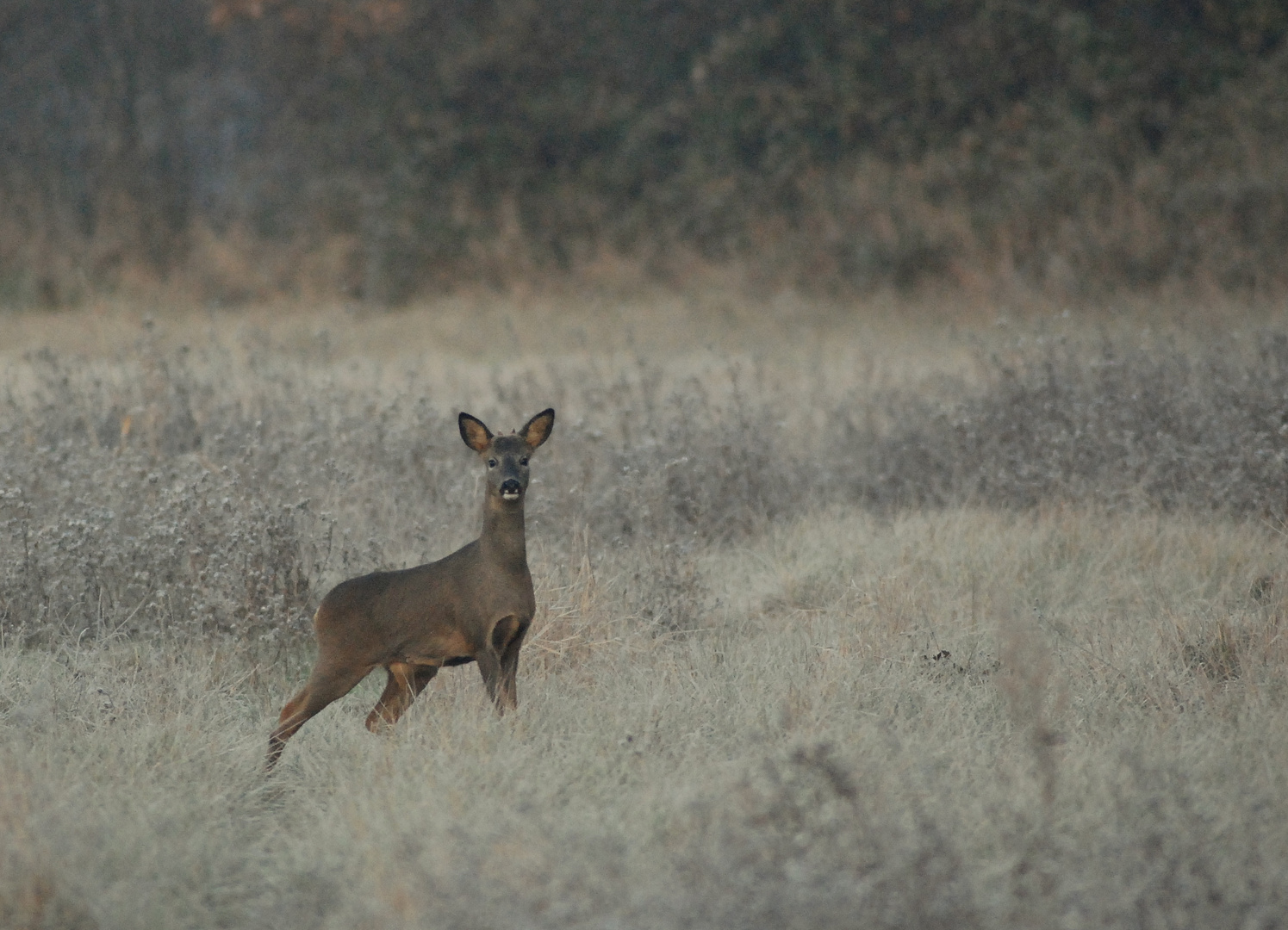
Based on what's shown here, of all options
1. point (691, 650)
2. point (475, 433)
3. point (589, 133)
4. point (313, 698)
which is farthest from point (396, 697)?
point (589, 133)

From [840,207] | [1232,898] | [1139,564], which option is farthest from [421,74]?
[1232,898]

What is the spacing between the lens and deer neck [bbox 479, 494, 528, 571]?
4.27 m

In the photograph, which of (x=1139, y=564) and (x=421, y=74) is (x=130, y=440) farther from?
(x=421, y=74)

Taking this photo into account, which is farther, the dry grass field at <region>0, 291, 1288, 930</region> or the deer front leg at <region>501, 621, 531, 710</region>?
the deer front leg at <region>501, 621, 531, 710</region>

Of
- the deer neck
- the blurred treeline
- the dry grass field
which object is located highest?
the blurred treeline

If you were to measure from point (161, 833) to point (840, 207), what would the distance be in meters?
14.9

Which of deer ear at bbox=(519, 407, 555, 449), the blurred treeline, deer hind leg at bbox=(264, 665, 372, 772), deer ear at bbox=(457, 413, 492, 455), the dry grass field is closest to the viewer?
the dry grass field

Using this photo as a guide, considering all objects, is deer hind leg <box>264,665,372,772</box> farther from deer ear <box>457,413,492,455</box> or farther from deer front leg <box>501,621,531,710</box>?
deer ear <box>457,413,492,455</box>

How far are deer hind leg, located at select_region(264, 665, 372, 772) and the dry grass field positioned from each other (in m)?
0.11

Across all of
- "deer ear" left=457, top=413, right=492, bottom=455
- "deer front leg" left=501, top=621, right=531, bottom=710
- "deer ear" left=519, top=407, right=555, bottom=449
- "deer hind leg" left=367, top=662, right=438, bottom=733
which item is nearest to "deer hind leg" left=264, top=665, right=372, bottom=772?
"deer hind leg" left=367, top=662, right=438, bottom=733

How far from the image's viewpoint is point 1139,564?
6.47 m

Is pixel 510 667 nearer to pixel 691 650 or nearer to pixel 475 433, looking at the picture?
pixel 475 433

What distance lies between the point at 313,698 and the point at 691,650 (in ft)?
5.42

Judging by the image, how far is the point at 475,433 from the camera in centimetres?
442
